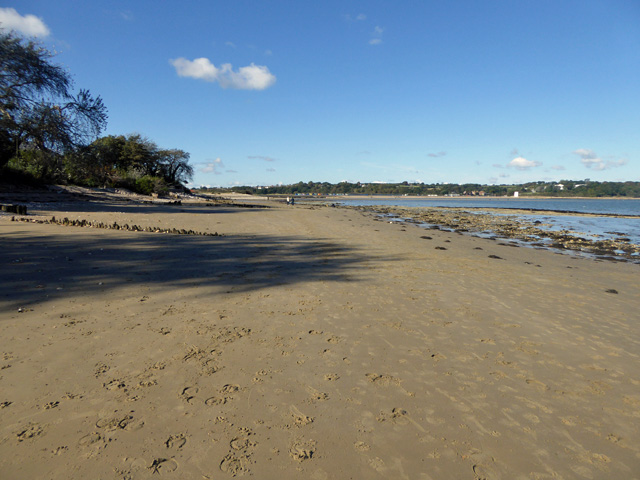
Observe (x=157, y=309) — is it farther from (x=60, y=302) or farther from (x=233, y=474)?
(x=233, y=474)

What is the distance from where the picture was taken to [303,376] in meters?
3.54

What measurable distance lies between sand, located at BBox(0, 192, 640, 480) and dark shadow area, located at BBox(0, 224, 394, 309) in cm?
8

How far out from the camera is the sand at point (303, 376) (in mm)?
2459

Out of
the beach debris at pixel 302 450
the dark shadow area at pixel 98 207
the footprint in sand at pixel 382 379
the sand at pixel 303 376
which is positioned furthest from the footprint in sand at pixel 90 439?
the dark shadow area at pixel 98 207

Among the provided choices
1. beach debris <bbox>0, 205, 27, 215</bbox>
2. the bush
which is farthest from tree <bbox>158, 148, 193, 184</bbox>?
beach debris <bbox>0, 205, 27, 215</bbox>

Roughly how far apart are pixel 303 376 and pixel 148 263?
18.4ft

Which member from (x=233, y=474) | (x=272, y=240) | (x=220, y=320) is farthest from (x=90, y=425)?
(x=272, y=240)

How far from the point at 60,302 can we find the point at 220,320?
238 centimetres

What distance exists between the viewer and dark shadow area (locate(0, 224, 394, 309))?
592 centimetres

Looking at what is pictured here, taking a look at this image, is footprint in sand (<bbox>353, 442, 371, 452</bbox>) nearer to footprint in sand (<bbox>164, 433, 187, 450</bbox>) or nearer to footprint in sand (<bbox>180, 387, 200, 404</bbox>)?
footprint in sand (<bbox>164, 433, 187, 450</bbox>)

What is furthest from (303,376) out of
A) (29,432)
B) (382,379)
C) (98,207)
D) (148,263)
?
(98,207)

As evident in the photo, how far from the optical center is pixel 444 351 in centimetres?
427

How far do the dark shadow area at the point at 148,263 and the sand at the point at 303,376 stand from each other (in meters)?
0.08

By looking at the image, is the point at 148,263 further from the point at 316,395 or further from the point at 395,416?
the point at 395,416
